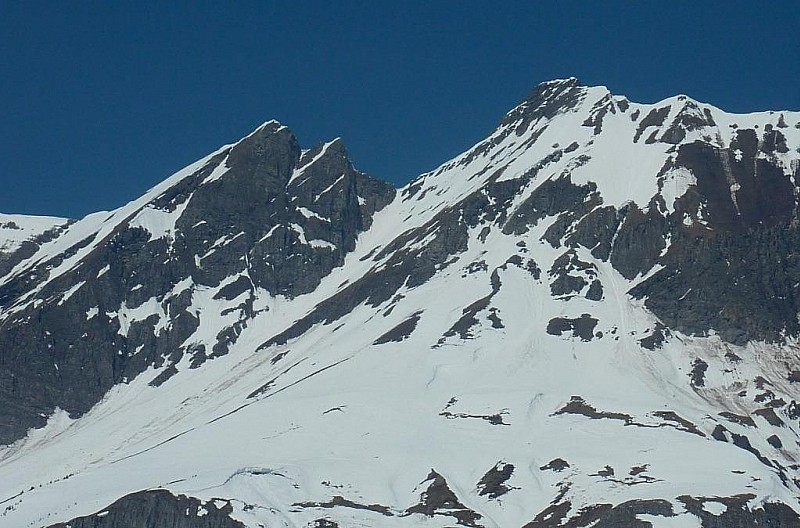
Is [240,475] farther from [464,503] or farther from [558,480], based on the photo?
[558,480]

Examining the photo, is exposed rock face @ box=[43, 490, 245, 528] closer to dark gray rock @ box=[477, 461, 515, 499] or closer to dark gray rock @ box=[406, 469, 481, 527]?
dark gray rock @ box=[406, 469, 481, 527]

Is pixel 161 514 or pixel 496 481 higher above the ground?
pixel 161 514

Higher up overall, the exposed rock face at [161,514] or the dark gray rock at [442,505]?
the exposed rock face at [161,514]

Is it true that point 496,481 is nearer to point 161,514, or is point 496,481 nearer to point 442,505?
point 442,505

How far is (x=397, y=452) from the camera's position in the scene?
197250mm

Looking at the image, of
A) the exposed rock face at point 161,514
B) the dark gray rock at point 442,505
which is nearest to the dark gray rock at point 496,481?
the dark gray rock at point 442,505

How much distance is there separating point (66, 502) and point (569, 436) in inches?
2776

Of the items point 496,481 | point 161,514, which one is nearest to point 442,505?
point 496,481

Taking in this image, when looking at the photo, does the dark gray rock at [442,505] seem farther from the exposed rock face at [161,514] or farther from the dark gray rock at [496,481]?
the exposed rock face at [161,514]

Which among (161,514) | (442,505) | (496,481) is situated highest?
(161,514)

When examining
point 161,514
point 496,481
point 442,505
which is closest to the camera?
point 161,514

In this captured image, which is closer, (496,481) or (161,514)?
(161,514)

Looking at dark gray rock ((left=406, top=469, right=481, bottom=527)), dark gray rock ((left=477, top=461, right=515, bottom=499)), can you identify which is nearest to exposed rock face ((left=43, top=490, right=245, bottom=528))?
dark gray rock ((left=406, top=469, right=481, bottom=527))

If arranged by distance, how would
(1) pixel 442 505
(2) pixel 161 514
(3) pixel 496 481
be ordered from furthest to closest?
1. (3) pixel 496 481
2. (1) pixel 442 505
3. (2) pixel 161 514
